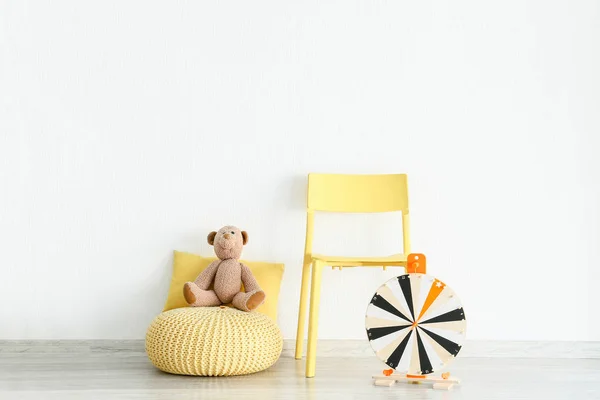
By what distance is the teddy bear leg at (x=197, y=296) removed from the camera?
250 centimetres

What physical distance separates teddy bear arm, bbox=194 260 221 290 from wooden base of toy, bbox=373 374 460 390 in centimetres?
67

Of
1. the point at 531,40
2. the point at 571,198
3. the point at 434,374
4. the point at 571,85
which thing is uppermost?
the point at 531,40

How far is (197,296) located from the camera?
251 cm

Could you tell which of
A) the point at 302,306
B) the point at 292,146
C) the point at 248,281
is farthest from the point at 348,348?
the point at 292,146

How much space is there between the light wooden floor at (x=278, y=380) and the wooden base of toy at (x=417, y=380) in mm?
25

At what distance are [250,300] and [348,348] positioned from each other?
467 mm

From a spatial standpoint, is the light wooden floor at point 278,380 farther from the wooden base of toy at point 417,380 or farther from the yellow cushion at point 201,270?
the yellow cushion at point 201,270

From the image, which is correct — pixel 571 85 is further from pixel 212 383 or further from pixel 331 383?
pixel 212 383

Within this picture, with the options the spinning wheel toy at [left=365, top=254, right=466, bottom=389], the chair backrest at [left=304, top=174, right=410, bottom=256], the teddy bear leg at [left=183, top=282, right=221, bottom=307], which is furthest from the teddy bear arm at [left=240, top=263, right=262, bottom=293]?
the spinning wheel toy at [left=365, top=254, right=466, bottom=389]

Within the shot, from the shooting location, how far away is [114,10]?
9.06 feet

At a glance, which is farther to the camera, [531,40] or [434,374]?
[531,40]

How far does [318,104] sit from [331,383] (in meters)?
1.04

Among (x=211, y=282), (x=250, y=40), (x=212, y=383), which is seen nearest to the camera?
(x=212, y=383)

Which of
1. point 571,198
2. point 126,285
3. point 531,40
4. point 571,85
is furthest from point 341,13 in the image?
point 126,285
